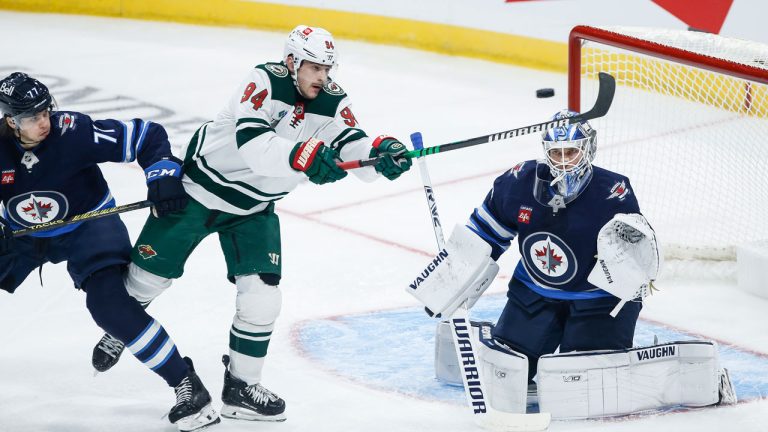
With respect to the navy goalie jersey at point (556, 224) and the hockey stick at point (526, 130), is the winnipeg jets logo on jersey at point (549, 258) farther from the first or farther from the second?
the hockey stick at point (526, 130)

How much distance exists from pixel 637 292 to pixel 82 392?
1615 mm

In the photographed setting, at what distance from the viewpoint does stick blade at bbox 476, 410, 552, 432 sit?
3334 millimetres

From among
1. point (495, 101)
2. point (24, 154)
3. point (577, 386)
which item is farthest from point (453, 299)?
point (495, 101)

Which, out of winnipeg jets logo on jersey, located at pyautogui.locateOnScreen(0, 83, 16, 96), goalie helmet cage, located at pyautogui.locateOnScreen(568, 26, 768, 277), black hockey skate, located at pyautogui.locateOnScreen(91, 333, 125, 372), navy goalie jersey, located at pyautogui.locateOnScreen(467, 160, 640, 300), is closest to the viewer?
winnipeg jets logo on jersey, located at pyautogui.locateOnScreen(0, 83, 16, 96)

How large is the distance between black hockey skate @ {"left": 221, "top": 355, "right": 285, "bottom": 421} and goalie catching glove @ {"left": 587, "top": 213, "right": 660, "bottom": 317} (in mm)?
923

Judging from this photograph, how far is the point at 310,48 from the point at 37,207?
0.91 metres

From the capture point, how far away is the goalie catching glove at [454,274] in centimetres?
348

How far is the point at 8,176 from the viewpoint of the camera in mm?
3475

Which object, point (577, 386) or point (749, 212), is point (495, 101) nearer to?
point (749, 212)

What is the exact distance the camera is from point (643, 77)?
542 cm

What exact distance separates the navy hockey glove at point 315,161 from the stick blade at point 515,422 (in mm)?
756

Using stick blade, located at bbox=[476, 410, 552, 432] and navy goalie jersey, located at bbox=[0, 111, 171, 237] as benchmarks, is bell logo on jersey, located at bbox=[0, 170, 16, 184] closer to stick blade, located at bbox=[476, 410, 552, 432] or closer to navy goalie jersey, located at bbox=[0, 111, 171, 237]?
navy goalie jersey, located at bbox=[0, 111, 171, 237]

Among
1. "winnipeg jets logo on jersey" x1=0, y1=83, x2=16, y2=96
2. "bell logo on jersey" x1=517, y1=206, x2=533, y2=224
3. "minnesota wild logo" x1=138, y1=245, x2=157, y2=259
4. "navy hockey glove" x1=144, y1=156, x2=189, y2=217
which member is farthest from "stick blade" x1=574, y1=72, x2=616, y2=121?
"winnipeg jets logo on jersey" x1=0, y1=83, x2=16, y2=96

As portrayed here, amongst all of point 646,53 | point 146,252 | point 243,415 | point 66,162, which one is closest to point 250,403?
point 243,415
